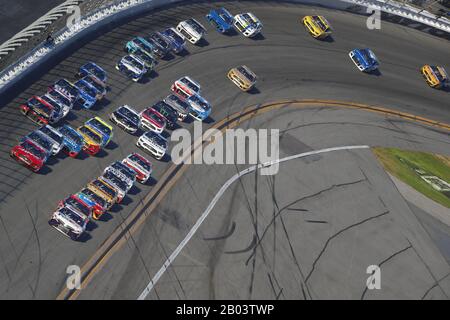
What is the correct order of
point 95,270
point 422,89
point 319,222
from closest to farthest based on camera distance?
1. point 95,270
2. point 319,222
3. point 422,89

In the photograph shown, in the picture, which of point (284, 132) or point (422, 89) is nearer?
point (284, 132)

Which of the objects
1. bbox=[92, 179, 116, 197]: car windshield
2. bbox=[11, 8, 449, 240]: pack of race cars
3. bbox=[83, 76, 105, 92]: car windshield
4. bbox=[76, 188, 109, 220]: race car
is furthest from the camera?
bbox=[83, 76, 105, 92]: car windshield

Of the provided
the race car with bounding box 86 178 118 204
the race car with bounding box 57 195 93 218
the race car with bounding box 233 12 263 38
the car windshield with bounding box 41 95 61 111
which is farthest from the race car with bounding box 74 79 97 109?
the race car with bounding box 233 12 263 38

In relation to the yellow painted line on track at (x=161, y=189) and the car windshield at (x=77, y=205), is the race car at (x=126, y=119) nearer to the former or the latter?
the yellow painted line on track at (x=161, y=189)

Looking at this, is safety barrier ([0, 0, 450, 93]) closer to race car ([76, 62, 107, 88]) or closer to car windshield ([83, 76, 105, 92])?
race car ([76, 62, 107, 88])

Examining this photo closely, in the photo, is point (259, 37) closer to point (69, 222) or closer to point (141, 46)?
point (141, 46)

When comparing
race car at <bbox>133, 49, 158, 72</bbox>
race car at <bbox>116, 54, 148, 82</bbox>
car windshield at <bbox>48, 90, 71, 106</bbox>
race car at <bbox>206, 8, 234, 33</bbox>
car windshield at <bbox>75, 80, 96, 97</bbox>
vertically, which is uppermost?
race car at <bbox>206, 8, 234, 33</bbox>
